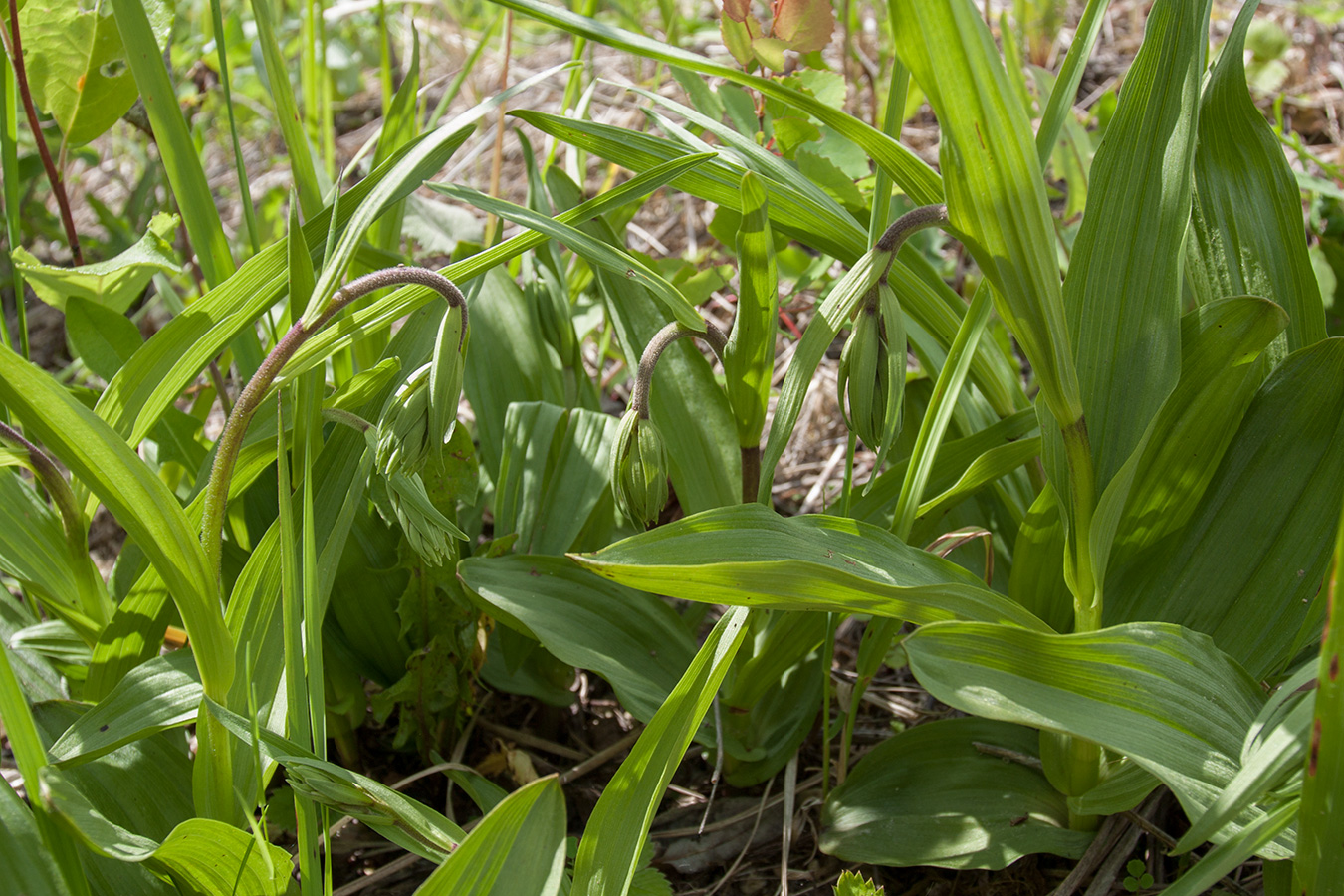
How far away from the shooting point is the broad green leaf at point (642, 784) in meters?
1.03

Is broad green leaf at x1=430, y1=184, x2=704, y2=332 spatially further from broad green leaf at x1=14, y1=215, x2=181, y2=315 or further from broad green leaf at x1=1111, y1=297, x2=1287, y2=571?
broad green leaf at x1=1111, y1=297, x2=1287, y2=571

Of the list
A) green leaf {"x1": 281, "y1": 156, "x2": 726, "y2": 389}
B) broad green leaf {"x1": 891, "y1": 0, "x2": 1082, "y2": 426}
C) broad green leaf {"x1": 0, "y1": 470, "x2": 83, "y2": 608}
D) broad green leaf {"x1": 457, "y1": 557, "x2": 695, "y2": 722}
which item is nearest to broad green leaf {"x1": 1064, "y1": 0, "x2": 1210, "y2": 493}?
broad green leaf {"x1": 891, "y1": 0, "x2": 1082, "y2": 426}

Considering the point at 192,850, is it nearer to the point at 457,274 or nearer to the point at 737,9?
the point at 457,274

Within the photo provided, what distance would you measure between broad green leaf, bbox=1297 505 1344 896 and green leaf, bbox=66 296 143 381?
1511 millimetres

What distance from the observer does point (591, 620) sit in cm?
137

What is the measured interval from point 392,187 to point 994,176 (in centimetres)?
63

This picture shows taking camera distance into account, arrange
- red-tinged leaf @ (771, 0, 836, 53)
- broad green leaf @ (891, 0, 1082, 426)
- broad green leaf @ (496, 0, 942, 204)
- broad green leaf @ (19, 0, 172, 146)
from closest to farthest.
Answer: broad green leaf @ (891, 0, 1082, 426) → broad green leaf @ (496, 0, 942, 204) → red-tinged leaf @ (771, 0, 836, 53) → broad green leaf @ (19, 0, 172, 146)

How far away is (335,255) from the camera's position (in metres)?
1.02

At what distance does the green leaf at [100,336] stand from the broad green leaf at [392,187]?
0.53 meters

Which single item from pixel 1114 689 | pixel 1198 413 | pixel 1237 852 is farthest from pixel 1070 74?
pixel 1237 852

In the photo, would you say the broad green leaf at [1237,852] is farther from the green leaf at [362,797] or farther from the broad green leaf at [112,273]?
the broad green leaf at [112,273]

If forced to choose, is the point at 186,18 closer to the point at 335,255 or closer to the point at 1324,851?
the point at 335,255

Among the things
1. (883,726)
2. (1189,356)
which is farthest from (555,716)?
(1189,356)

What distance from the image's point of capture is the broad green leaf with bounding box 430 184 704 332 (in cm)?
118
